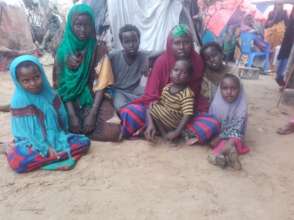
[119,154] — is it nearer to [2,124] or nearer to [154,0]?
[2,124]

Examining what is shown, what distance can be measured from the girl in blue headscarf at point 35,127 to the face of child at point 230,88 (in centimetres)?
137

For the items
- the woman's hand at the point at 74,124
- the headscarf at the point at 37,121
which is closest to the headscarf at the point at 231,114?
the woman's hand at the point at 74,124

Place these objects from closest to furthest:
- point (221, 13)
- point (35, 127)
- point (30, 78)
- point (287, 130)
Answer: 1. point (30, 78)
2. point (35, 127)
3. point (287, 130)
4. point (221, 13)

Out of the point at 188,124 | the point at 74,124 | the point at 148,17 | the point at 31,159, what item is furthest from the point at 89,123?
the point at 148,17

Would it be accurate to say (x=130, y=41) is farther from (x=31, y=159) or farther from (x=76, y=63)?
(x=31, y=159)

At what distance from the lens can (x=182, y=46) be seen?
9.91 feet

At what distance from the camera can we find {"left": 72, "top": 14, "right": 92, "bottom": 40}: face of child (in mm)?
3076

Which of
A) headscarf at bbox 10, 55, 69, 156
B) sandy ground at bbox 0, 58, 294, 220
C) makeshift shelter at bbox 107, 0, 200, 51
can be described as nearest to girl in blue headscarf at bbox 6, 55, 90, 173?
headscarf at bbox 10, 55, 69, 156

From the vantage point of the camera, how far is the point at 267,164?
284 cm

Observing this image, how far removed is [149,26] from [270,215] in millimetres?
3884

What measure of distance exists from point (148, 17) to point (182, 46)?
2.46 metres

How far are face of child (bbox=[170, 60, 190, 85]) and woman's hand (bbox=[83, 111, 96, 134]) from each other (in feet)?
2.79

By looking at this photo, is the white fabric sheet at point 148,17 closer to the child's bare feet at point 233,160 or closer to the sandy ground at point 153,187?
the sandy ground at point 153,187

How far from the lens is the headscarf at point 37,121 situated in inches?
103
